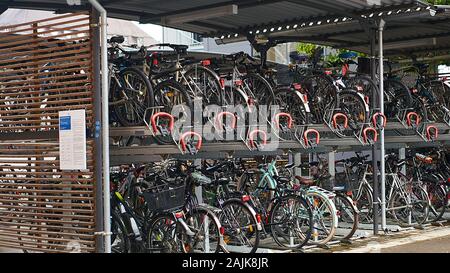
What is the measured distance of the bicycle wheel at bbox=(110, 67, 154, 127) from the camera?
9.05 m

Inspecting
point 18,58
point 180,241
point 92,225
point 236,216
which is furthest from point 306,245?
point 18,58

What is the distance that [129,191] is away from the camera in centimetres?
988

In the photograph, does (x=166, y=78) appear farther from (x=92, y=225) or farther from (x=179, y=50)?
(x=92, y=225)

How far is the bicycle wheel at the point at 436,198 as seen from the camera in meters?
12.6

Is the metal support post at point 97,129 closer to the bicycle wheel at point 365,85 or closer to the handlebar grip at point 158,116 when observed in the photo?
the handlebar grip at point 158,116

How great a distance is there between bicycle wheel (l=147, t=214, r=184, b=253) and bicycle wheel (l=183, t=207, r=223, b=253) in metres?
0.12

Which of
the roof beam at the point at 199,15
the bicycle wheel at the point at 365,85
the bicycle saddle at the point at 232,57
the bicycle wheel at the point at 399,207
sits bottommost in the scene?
the bicycle wheel at the point at 399,207

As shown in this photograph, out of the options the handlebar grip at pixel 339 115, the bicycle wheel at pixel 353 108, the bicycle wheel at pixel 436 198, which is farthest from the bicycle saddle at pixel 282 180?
the bicycle wheel at pixel 436 198

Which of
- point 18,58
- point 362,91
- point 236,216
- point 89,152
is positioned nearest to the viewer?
point 89,152

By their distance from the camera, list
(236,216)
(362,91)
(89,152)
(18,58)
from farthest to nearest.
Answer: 1. (362,91)
2. (236,216)
3. (18,58)
4. (89,152)

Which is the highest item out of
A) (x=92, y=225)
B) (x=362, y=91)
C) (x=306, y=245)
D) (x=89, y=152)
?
(x=362, y=91)

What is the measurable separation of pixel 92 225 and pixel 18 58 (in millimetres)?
2262

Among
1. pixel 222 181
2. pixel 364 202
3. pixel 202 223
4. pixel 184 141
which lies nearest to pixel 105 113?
pixel 184 141

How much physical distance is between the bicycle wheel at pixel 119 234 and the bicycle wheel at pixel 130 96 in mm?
1143
